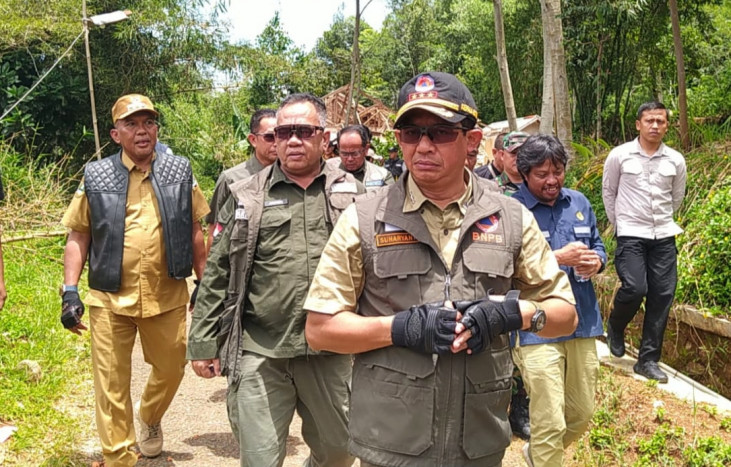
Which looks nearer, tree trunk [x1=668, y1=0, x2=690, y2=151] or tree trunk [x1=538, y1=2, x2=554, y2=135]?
tree trunk [x1=668, y1=0, x2=690, y2=151]

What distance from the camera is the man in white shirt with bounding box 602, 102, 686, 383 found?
220 inches

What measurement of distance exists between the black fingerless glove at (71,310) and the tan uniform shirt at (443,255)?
7.55 feet

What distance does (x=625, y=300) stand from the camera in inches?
221

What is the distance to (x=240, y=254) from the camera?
344 cm

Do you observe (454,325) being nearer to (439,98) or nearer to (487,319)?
(487,319)

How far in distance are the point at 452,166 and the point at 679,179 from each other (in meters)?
4.08

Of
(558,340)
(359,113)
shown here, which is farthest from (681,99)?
(359,113)

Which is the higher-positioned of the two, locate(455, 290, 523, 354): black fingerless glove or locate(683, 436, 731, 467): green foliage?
locate(455, 290, 523, 354): black fingerless glove

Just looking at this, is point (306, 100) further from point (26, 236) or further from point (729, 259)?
point (26, 236)

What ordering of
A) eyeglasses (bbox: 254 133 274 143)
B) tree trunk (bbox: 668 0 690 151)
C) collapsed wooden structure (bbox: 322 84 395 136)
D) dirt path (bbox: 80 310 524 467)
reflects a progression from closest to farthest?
dirt path (bbox: 80 310 524 467) → eyeglasses (bbox: 254 133 274 143) → tree trunk (bbox: 668 0 690 151) → collapsed wooden structure (bbox: 322 84 395 136)

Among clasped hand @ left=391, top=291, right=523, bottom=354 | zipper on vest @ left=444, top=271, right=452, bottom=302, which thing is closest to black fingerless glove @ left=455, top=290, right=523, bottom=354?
clasped hand @ left=391, top=291, right=523, bottom=354

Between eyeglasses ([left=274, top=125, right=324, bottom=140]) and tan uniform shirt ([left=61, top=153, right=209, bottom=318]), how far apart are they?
1.18 metres

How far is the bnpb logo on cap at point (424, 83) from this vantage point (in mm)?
2264

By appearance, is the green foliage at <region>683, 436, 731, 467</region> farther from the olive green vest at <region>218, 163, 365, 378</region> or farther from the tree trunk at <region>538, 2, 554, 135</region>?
the tree trunk at <region>538, 2, 554, 135</region>
